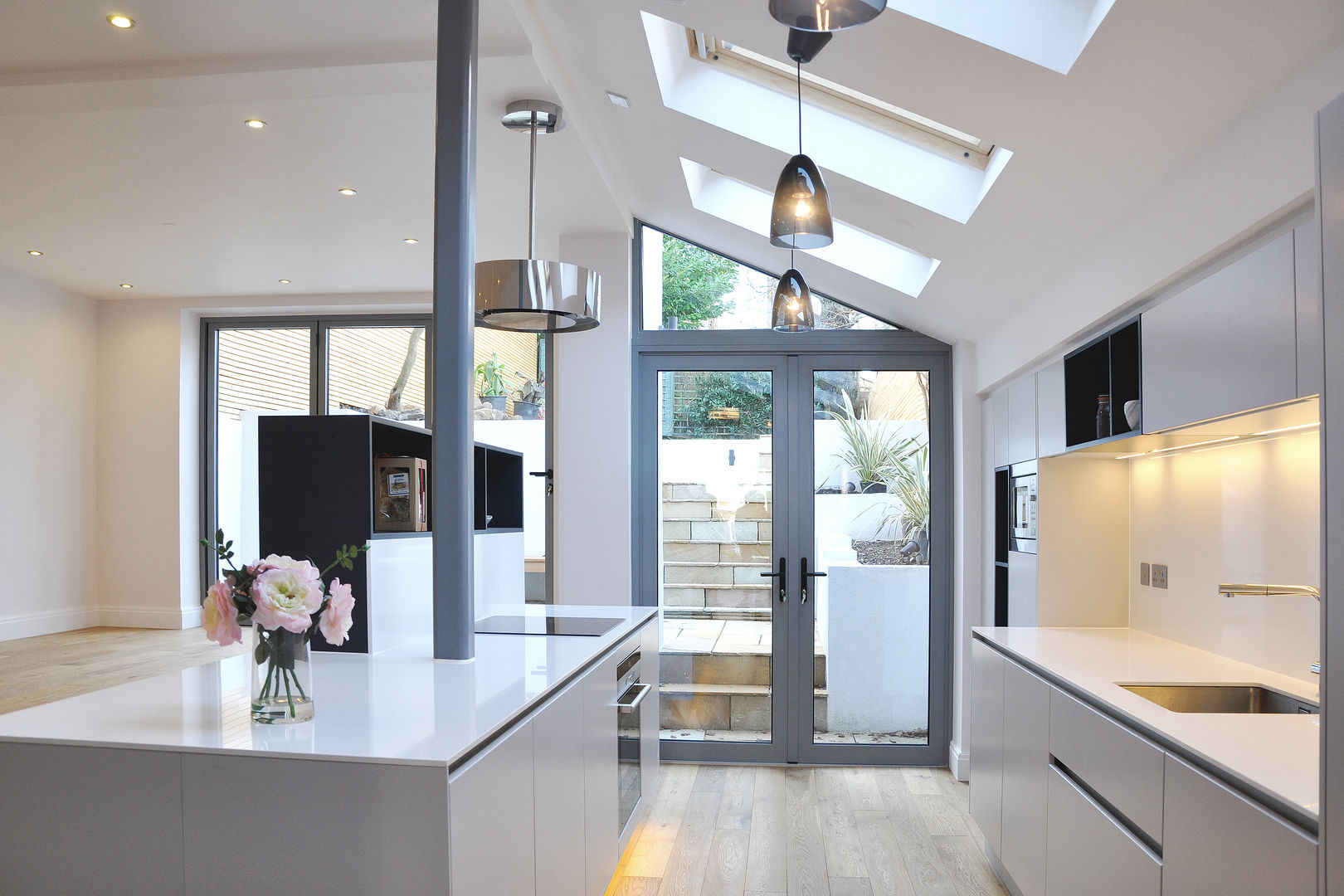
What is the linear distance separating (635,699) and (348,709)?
163 centimetres

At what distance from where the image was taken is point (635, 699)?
351 centimetres

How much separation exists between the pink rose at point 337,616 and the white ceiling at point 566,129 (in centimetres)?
174

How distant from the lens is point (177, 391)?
24.7 ft

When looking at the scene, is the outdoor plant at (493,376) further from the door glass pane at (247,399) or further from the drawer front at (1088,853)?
the drawer front at (1088,853)

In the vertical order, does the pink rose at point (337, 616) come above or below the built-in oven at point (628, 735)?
above

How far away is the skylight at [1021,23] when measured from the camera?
221cm

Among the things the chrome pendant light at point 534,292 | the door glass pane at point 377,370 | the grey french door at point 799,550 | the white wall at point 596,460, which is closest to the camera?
the chrome pendant light at point 534,292

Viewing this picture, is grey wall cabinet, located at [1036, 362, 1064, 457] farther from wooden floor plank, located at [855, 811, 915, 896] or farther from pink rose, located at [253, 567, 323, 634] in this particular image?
pink rose, located at [253, 567, 323, 634]

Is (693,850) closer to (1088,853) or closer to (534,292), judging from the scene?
(1088,853)

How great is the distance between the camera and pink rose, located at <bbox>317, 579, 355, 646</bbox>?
1.93 m

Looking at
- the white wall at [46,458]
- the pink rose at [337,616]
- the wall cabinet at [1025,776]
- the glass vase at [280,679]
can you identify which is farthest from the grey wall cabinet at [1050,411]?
the white wall at [46,458]

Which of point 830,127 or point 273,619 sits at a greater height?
point 830,127

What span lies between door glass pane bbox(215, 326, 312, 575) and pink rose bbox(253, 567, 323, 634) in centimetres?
A: 603

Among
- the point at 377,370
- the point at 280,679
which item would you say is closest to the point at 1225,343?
the point at 280,679
